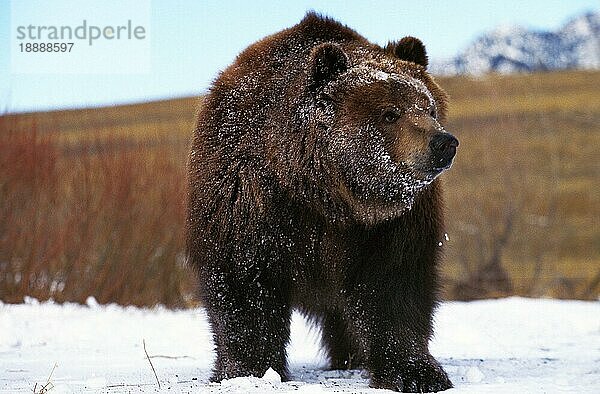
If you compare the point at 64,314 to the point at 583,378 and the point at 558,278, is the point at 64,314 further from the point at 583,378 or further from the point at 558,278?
the point at 558,278

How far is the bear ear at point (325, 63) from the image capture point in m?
5.03

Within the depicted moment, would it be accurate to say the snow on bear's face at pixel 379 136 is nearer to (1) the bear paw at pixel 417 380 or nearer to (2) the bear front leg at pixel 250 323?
(2) the bear front leg at pixel 250 323

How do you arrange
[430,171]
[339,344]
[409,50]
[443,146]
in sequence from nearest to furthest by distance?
[443,146] < [430,171] < [409,50] < [339,344]

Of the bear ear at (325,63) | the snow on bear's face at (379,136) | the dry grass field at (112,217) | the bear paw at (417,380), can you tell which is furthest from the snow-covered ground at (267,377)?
the dry grass field at (112,217)

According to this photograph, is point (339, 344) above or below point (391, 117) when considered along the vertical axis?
below

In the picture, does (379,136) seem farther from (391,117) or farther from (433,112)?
(433,112)

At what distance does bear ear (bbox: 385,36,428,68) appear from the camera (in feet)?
18.3

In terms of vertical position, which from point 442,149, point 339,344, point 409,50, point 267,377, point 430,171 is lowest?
point 339,344

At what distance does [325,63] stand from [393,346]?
1802 mm

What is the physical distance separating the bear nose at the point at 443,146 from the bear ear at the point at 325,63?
0.78m

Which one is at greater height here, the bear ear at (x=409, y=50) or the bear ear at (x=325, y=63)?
the bear ear at (x=409, y=50)

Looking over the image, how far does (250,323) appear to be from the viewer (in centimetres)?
516

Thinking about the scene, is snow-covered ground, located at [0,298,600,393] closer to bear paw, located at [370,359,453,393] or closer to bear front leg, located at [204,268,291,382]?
bear paw, located at [370,359,453,393]

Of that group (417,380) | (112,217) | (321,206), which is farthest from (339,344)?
(112,217)
